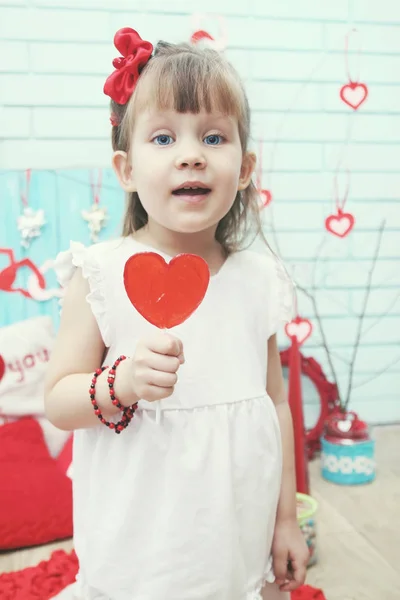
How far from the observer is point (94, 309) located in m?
0.88

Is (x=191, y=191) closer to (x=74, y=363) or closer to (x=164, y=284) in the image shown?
(x=164, y=284)

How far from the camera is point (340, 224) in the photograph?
219 cm

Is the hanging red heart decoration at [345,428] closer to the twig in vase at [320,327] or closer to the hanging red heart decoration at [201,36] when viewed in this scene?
the twig in vase at [320,327]

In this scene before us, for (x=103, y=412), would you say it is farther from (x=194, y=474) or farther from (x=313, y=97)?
(x=313, y=97)

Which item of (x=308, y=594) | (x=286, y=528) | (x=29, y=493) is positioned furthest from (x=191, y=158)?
(x=29, y=493)

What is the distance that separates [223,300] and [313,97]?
1.47 metres

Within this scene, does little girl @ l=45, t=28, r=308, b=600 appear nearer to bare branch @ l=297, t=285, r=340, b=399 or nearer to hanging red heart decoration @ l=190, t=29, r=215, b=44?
hanging red heart decoration @ l=190, t=29, r=215, b=44

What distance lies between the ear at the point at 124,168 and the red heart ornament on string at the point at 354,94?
1.42m

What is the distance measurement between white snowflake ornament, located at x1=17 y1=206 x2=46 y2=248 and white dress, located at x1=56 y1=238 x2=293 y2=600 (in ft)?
3.55

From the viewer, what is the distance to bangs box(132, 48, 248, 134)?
2.83 ft

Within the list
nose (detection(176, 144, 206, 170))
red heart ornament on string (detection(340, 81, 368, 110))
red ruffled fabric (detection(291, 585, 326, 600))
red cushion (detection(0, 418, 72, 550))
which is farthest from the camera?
red heart ornament on string (detection(340, 81, 368, 110))

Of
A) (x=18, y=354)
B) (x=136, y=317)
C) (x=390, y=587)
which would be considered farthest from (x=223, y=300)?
(x=18, y=354)

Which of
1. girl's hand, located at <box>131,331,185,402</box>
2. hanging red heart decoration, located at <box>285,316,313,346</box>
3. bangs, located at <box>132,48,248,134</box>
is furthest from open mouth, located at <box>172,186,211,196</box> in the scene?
hanging red heart decoration, located at <box>285,316,313,346</box>

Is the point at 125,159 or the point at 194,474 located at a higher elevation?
the point at 125,159
